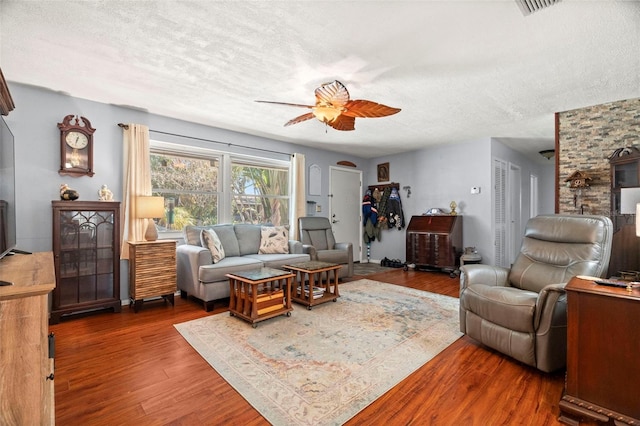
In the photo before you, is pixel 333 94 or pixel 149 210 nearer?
pixel 333 94

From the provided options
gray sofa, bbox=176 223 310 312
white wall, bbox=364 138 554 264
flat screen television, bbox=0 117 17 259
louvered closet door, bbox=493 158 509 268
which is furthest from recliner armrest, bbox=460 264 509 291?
flat screen television, bbox=0 117 17 259

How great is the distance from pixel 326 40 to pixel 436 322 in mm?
2700

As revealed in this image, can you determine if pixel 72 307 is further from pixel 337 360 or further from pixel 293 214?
pixel 293 214

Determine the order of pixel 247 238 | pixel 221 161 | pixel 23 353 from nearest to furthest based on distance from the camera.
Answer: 1. pixel 23 353
2. pixel 247 238
3. pixel 221 161

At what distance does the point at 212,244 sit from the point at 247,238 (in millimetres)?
794

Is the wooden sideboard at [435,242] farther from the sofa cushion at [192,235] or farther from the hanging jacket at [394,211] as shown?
the sofa cushion at [192,235]

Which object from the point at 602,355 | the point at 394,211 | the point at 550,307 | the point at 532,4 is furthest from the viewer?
the point at 394,211

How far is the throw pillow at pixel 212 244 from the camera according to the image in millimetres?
3592

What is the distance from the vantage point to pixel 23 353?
1068 millimetres

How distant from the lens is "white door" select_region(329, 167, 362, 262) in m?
6.27

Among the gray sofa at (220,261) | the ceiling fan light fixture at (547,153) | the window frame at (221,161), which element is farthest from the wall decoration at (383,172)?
the ceiling fan light fixture at (547,153)

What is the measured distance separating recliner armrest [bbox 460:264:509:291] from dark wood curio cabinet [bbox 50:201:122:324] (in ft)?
11.6

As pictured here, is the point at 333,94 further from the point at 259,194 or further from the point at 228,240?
the point at 259,194

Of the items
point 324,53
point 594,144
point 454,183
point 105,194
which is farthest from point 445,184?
point 105,194
